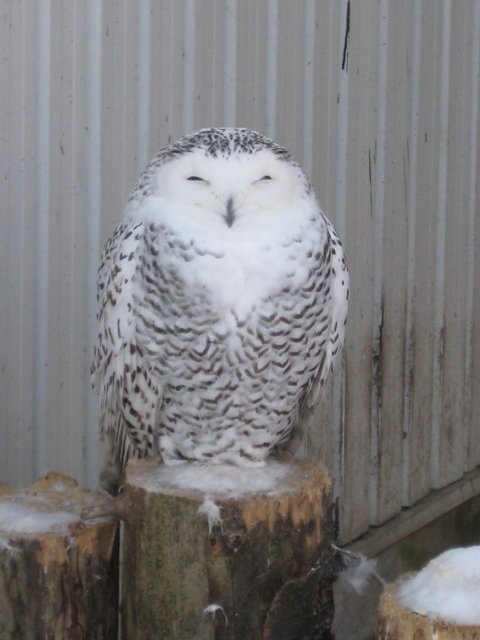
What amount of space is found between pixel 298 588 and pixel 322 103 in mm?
2441

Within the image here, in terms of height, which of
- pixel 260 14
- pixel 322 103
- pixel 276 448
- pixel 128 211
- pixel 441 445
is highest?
pixel 260 14

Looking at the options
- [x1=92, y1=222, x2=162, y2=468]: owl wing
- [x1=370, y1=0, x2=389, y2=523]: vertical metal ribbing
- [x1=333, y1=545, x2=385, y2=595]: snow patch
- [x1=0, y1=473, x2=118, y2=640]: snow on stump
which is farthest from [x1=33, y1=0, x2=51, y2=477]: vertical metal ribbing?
[x1=370, y1=0, x2=389, y2=523]: vertical metal ribbing

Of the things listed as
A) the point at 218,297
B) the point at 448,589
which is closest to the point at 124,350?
the point at 218,297

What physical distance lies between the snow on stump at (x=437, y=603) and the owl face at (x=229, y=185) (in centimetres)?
97

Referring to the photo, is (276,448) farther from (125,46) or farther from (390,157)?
(390,157)

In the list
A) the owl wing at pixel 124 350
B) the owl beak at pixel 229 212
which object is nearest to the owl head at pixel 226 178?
the owl beak at pixel 229 212

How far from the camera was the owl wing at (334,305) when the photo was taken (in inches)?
128

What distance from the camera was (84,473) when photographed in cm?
405

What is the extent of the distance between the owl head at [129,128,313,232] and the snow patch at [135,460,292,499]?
0.62 metres

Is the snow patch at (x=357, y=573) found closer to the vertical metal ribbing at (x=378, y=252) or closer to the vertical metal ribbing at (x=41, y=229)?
the vertical metal ribbing at (x=41, y=229)

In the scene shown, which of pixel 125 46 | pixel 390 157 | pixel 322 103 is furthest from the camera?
pixel 390 157

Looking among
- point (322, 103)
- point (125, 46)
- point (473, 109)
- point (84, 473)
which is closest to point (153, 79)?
point (125, 46)

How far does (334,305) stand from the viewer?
129 inches

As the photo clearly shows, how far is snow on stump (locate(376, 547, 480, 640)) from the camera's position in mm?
2287
